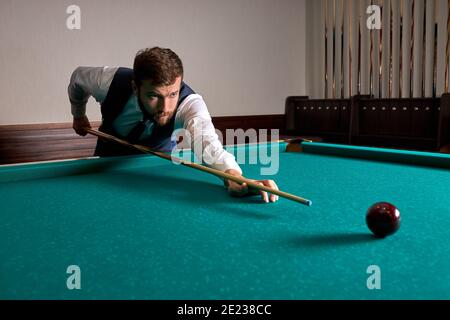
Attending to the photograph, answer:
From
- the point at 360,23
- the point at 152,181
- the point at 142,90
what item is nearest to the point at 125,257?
the point at 152,181

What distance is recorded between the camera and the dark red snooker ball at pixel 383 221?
1021mm

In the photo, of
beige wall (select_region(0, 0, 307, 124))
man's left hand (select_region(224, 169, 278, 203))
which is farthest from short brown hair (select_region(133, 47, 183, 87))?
beige wall (select_region(0, 0, 307, 124))

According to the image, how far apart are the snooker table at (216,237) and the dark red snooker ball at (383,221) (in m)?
0.02

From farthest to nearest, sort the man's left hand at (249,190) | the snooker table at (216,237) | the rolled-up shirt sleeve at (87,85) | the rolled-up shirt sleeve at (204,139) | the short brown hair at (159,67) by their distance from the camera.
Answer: the rolled-up shirt sleeve at (87,85), the short brown hair at (159,67), the rolled-up shirt sleeve at (204,139), the man's left hand at (249,190), the snooker table at (216,237)

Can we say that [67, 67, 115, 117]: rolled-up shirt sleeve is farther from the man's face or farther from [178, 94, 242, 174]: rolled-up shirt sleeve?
[178, 94, 242, 174]: rolled-up shirt sleeve

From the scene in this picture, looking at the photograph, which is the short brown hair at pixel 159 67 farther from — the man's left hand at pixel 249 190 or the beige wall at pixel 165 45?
the beige wall at pixel 165 45

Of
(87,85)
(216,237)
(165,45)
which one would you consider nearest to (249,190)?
(216,237)

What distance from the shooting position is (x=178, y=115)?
2.28 metres

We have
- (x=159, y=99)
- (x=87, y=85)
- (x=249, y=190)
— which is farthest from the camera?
(x=87, y=85)

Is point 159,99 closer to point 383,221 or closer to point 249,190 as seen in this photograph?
point 249,190

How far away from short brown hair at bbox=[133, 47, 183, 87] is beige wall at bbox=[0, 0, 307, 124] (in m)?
1.98

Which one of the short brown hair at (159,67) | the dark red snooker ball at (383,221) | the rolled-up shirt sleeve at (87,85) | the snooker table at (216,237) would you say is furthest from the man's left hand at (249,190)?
the rolled-up shirt sleeve at (87,85)

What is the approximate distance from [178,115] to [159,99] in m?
0.20
